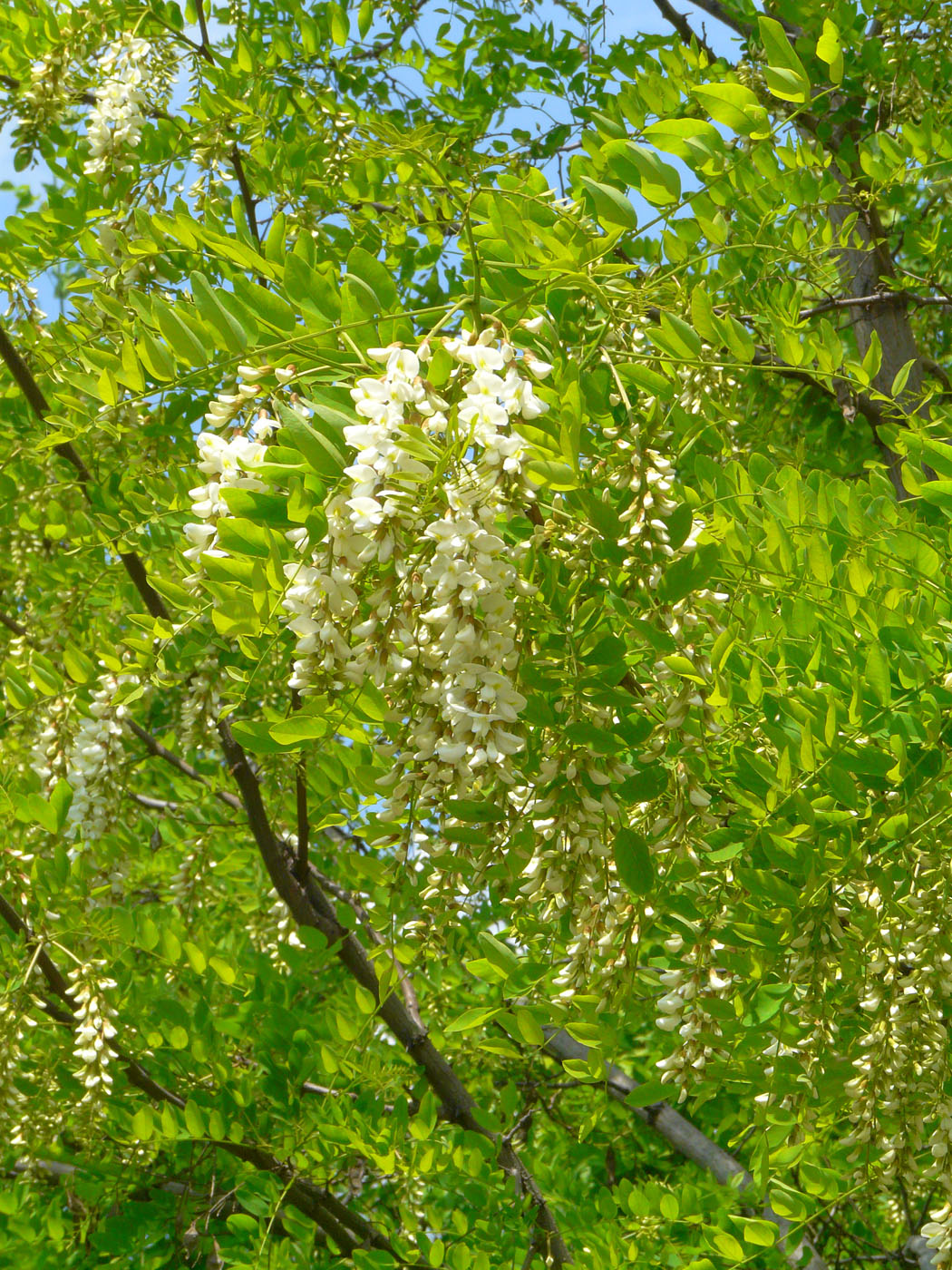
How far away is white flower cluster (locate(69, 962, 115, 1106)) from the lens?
1.98 m

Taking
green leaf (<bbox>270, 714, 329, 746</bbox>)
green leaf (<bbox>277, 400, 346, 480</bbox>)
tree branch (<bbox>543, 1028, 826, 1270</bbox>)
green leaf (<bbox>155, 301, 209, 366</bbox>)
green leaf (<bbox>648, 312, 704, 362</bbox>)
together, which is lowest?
tree branch (<bbox>543, 1028, 826, 1270</bbox>)

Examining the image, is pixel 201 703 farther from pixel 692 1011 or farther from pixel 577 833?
pixel 577 833

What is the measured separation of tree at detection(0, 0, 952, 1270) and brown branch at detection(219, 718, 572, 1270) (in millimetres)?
15

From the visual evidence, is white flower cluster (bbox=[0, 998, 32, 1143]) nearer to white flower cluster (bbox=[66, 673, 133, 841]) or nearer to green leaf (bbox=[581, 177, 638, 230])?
white flower cluster (bbox=[66, 673, 133, 841])

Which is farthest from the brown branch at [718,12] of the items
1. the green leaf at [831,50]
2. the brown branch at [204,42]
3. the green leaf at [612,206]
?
the green leaf at [612,206]

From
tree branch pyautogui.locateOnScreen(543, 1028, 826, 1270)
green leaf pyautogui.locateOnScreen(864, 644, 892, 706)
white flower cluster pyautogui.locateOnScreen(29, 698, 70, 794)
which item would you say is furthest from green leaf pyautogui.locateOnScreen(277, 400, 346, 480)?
tree branch pyautogui.locateOnScreen(543, 1028, 826, 1270)

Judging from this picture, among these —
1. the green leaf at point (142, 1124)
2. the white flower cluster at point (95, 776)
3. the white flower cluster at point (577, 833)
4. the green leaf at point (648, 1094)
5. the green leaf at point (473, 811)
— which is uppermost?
the white flower cluster at point (95, 776)

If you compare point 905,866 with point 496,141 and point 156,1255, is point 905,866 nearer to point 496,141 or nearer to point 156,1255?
point 156,1255

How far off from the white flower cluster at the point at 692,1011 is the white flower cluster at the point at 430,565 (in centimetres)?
55

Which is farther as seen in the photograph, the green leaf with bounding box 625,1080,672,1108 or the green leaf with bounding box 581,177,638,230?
the green leaf with bounding box 625,1080,672,1108

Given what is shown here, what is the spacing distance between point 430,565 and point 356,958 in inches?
60.1

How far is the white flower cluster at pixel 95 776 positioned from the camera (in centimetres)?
234

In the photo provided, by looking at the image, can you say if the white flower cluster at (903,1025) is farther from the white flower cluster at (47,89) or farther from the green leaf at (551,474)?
the white flower cluster at (47,89)

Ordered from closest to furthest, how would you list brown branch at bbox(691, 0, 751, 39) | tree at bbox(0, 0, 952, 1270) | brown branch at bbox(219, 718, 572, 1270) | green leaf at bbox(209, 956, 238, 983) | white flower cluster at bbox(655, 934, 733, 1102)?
tree at bbox(0, 0, 952, 1270)
white flower cluster at bbox(655, 934, 733, 1102)
green leaf at bbox(209, 956, 238, 983)
brown branch at bbox(219, 718, 572, 1270)
brown branch at bbox(691, 0, 751, 39)
